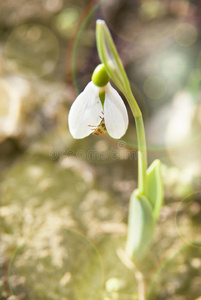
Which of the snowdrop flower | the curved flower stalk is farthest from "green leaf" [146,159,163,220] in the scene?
the snowdrop flower

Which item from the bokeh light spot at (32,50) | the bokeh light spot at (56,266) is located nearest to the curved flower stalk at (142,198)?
the bokeh light spot at (56,266)

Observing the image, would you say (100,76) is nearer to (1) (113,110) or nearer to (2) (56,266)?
(1) (113,110)

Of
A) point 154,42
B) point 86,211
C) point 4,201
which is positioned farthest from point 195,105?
point 4,201

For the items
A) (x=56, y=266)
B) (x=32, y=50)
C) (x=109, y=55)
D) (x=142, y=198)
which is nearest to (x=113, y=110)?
(x=109, y=55)

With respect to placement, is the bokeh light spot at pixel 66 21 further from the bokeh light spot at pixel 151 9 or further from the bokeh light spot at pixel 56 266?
the bokeh light spot at pixel 56 266

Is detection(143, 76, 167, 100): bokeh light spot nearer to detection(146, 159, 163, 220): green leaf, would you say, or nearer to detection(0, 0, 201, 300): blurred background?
detection(0, 0, 201, 300): blurred background

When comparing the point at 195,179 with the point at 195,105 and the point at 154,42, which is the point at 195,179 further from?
the point at 154,42
